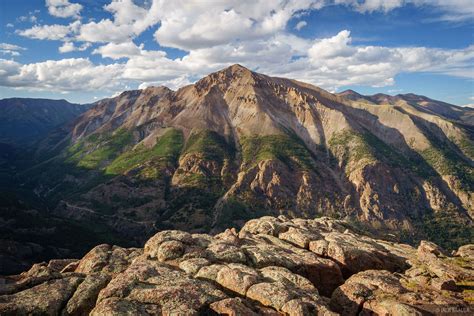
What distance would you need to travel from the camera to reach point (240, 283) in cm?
4978

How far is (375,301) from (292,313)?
15387mm

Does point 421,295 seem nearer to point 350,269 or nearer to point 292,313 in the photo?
point 350,269

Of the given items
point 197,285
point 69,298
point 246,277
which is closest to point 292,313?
point 246,277

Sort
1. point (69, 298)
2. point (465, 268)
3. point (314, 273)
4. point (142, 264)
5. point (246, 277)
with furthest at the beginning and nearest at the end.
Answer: point (465, 268) < point (314, 273) < point (142, 264) < point (246, 277) < point (69, 298)

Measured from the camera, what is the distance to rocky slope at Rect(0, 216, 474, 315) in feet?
144

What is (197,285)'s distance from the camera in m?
47.7

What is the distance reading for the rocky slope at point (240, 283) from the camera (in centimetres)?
4394

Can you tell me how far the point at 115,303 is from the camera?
1644 inches

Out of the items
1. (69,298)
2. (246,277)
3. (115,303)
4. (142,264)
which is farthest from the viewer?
(142,264)

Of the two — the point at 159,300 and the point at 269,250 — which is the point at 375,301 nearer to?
the point at 269,250

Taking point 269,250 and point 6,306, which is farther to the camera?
point 269,250

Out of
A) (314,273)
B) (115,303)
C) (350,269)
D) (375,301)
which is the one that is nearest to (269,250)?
(314,273)

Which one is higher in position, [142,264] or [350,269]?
[142,264]

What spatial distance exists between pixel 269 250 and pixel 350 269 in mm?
16864
